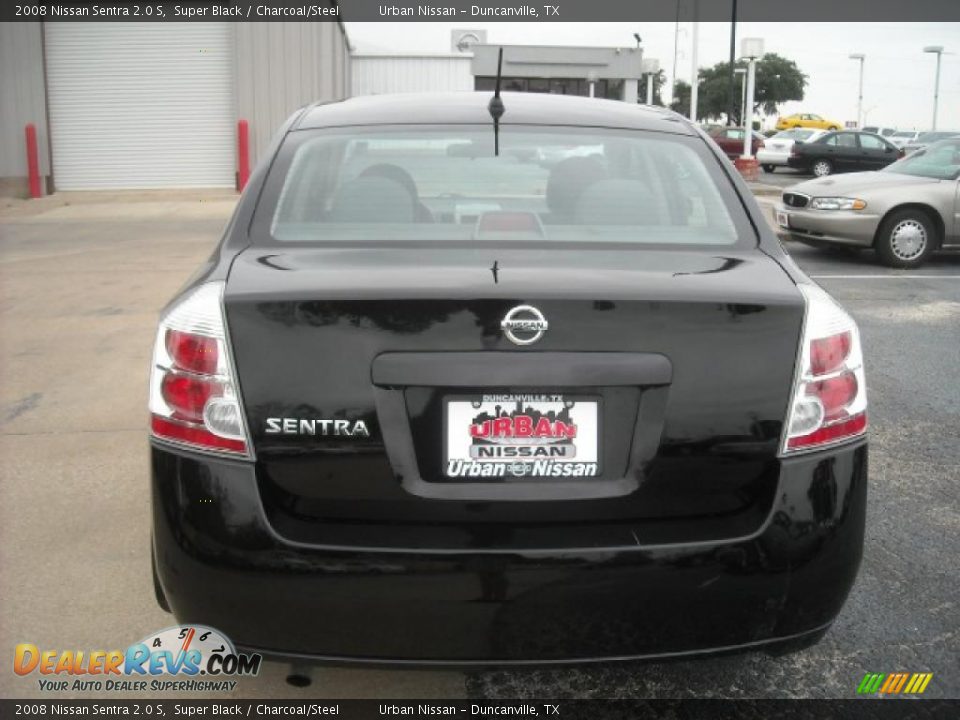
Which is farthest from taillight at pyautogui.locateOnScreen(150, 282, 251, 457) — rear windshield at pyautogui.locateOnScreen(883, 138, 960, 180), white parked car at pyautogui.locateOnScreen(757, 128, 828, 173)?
white parked car at pyautogui.locateOnScreen(757, 128, 828, 173)

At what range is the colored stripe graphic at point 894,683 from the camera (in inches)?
112

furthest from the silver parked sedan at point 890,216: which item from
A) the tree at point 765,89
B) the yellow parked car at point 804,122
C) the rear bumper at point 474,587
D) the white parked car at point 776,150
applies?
the tree at point 765,89

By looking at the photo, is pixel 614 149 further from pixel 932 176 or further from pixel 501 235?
pixel 932 176

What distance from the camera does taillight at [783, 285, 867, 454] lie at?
2.34 m

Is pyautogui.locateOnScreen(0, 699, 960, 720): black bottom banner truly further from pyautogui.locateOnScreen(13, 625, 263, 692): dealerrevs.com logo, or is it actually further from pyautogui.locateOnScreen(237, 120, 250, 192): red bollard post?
pyautogui.locateOnScreen(237, 120, 250, 192): red bollard post

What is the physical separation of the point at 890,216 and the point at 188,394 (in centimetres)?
1065

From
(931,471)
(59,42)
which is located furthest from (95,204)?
(931,471)

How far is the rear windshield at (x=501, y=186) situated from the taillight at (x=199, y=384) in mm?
527

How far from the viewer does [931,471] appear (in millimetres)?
4660

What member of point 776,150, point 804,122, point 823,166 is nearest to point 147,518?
point 823,166

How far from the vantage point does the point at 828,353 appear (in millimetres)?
2387

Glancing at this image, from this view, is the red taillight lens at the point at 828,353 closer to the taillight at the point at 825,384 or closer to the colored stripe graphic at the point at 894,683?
the taillight at the point at 825,384

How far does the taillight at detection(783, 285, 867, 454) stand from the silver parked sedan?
9.63 meters

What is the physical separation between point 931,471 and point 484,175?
2.74 m
